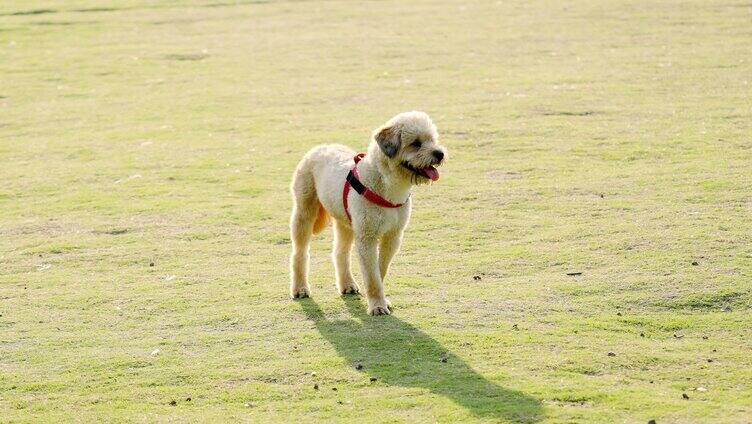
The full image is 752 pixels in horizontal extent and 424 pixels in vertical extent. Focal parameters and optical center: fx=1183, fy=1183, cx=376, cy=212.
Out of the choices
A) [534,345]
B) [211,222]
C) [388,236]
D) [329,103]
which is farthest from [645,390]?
[329,103]

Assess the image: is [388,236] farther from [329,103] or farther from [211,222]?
[329,103]

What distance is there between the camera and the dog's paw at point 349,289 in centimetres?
1102

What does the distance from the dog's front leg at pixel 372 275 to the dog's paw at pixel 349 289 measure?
2.40ft

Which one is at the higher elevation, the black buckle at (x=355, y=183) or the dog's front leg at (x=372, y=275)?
the black buckle at (x=355, y=183)

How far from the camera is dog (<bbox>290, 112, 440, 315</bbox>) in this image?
9.94 meters

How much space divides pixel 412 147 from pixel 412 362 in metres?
1.89

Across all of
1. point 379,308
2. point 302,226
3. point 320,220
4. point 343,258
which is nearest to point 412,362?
point 379,308

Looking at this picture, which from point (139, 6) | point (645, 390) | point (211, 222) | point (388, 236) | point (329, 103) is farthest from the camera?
point (139, 6)

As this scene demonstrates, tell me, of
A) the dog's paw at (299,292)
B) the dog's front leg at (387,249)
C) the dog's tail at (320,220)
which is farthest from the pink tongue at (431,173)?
the dog's paw at (299,292)

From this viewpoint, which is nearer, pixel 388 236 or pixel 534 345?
pixel 534 345

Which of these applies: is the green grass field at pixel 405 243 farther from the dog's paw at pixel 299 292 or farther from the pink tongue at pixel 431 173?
the pink tongue at pixel 431 173

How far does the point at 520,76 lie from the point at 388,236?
12.9 m

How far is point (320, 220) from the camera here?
36.9 ft

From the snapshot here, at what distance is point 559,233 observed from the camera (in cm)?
1256
